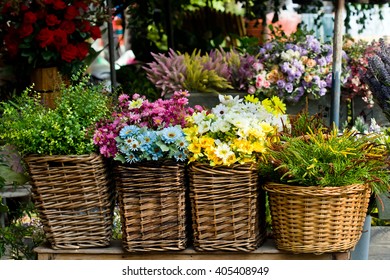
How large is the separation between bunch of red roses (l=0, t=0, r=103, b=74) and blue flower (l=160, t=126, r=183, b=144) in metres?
2.14

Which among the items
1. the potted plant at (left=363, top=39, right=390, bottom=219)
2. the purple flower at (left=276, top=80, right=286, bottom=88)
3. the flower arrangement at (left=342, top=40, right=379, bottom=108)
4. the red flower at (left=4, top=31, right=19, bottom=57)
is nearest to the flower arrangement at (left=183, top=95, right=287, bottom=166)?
the potted plant at (left=363, top=39, right=390, bottom=219)

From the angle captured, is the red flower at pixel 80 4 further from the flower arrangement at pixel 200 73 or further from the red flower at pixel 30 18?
the flower arrangement at pixel 200 73

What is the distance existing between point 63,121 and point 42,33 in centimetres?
197

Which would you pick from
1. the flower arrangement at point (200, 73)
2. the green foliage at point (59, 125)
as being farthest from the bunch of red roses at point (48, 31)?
the green foliage at point (59, 125)

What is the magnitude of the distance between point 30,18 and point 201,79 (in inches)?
42.6

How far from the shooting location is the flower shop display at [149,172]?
274cm

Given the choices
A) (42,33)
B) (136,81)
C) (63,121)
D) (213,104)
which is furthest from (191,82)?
(63,121)

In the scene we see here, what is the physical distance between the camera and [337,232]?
9.02ft

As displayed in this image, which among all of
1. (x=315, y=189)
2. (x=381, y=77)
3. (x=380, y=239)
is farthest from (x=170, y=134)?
(x=380, y=239)

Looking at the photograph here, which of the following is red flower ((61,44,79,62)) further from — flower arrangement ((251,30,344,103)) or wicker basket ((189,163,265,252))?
wicker basket ((189,163,265,252))

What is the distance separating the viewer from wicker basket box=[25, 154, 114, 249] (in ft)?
9.23

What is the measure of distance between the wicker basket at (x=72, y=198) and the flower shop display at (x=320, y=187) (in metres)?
0.60

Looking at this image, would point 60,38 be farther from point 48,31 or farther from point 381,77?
point 381,77

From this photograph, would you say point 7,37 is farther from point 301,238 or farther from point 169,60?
point 301,238
